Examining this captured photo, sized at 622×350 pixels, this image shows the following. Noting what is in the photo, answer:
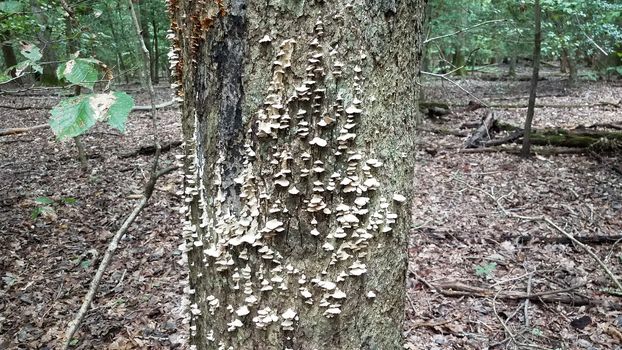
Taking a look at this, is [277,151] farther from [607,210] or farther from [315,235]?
[607,210]

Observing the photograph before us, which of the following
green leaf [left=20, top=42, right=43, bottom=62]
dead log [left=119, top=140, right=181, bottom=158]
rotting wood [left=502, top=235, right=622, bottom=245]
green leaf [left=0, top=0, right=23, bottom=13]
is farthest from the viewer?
dead log [left=119, top=140, right=181, bottom=158]

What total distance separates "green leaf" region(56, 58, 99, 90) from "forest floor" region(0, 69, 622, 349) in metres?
1.17


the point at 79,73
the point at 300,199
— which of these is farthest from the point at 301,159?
the point at 79,73

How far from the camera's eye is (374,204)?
1306 mm

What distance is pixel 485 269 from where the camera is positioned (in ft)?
14.7

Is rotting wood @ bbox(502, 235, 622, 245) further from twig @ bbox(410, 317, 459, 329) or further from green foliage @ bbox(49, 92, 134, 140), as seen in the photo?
green foliage @ bbox(49, 92, 134, 140)

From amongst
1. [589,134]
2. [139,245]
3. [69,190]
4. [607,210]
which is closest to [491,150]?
[589,134]

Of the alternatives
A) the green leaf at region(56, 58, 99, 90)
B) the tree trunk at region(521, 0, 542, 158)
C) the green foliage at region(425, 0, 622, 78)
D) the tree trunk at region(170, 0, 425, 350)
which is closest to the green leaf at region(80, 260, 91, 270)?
the green leaf at region(56, 58, 99, 90)

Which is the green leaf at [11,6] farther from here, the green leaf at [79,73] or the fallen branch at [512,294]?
the fallen branch at [512,294]

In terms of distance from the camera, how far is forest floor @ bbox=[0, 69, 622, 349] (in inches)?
142

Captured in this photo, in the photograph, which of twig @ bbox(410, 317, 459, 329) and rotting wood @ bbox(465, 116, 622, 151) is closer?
twig @ bbox(410, 317, 459, 329)

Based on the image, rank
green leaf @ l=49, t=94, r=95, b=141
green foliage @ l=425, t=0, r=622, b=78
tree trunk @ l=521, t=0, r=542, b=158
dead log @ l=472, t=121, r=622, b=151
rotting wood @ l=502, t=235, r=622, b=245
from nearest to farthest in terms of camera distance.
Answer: green leaf @ l=49, t=94, r=95, b=141
rotting wood @ l=502, t=235, r=622, b=245
tree trunk @ l=521, t=0, r=542, b=158
dead log @ l=472, t=121, r=622, b=151
green foliage @ l=425, t=0, r=622, b=78

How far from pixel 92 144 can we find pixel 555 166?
8605mm

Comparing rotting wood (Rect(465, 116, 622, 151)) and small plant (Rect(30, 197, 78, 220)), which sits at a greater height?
rotting wood (Rect(465, 116, 622, 151))
